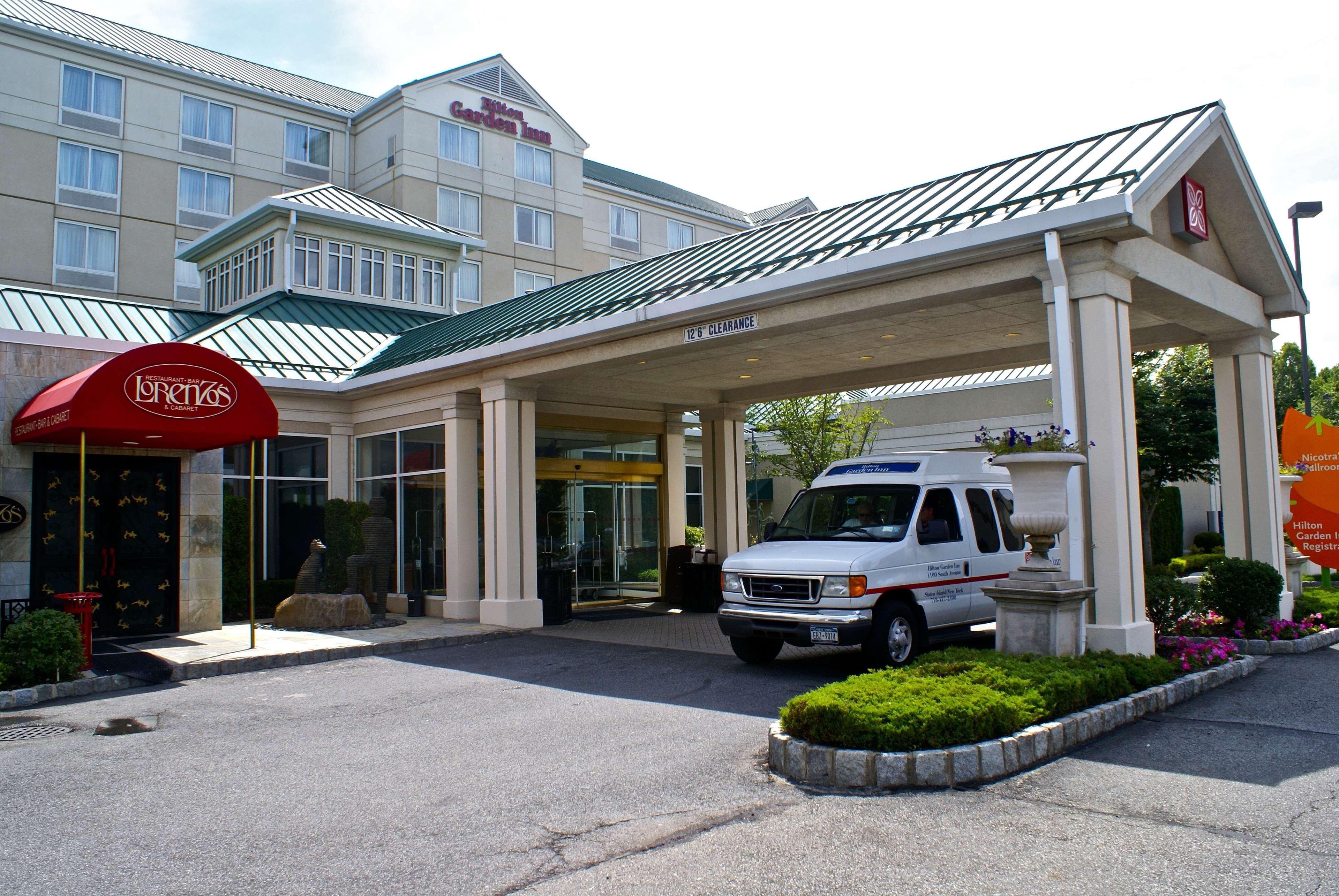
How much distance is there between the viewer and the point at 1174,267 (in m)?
11.4

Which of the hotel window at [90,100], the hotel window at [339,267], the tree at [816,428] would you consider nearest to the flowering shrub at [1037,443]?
the tree at [816,428]

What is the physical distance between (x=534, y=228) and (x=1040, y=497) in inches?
1444

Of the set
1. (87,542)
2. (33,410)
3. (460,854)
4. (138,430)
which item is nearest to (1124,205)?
(460,854)

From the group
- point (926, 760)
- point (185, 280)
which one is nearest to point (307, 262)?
point (185, 280)

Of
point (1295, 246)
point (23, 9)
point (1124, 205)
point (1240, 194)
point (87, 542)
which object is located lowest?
point (87, 542)

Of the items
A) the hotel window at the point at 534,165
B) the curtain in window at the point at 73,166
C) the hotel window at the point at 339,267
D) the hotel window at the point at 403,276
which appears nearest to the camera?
the hotel window at the point at 339,267

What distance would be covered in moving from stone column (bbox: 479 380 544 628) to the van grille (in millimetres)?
6182

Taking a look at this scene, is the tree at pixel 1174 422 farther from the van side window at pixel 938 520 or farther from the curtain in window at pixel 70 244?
the curtain in window at pixel 70 244

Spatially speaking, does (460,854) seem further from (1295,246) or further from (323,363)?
(1295,246)

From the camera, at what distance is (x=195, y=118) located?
3641 cm

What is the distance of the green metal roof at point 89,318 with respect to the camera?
60.2 feet

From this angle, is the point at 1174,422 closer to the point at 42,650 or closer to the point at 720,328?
the point at 720,328

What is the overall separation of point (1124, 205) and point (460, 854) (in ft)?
25.8

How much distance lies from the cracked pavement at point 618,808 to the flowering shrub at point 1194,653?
0.32m
